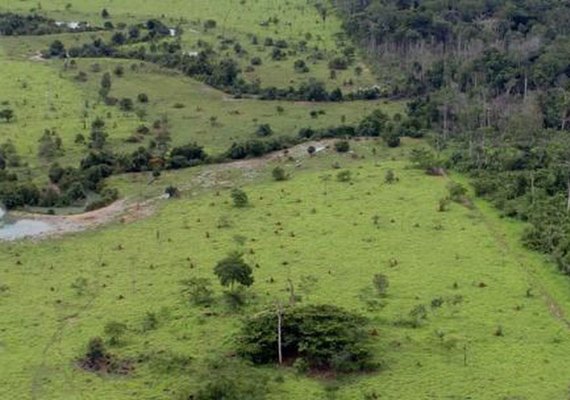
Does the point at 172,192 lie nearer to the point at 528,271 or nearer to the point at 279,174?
the point at 279,174

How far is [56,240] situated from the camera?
53375mm

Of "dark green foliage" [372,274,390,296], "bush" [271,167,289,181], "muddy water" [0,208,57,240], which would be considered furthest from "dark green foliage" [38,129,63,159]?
"dark green foliage" [372,274,390,296]

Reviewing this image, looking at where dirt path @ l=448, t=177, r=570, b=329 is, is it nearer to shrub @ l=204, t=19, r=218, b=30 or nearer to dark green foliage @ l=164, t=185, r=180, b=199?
dark green foliage @ l=164, t=185, r=180, b=199

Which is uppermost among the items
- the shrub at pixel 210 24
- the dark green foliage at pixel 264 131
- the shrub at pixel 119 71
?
the shrub at pixel 210 24

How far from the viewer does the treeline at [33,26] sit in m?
103

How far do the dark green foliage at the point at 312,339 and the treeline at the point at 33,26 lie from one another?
70.4 m

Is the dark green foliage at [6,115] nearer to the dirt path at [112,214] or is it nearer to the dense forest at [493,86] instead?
the dirt path at [112,214]

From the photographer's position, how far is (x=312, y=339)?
38.9 meters

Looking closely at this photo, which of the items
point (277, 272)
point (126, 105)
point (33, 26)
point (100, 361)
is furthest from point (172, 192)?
point (33, 26)

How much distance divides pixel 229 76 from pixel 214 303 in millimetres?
43830

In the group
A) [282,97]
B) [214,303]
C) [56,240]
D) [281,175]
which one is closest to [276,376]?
[214,303]

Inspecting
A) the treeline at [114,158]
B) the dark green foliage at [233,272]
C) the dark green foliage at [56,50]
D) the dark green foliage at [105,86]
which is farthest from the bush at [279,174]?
the dark green foliage at [56,50]

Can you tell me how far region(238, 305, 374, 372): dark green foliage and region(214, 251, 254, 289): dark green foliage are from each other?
402 cm

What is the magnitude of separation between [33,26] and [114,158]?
1761 inches
